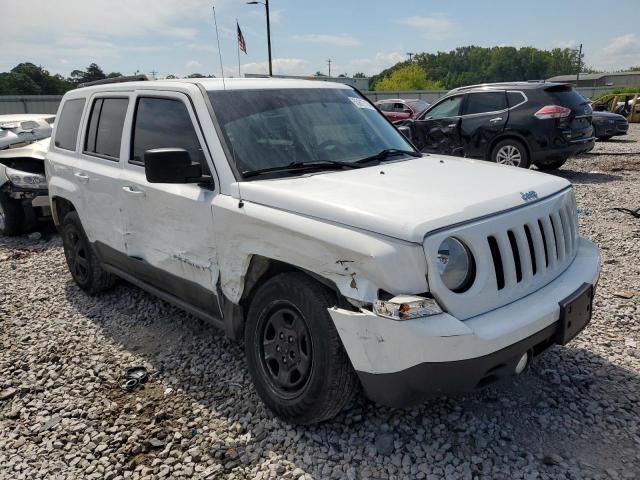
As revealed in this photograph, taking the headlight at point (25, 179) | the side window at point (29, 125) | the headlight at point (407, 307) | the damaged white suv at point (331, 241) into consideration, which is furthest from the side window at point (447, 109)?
the headlight at point (407, 307)

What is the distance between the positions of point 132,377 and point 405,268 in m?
2.31

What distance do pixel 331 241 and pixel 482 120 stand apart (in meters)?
8.54

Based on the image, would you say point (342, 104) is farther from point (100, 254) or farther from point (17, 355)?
point (17, 355)

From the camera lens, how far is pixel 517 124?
947 cm

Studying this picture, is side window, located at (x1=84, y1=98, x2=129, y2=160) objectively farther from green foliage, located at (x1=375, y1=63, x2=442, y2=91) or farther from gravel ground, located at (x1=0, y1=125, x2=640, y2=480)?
green foliage, located at (x1=375, y1=63, x2=442, y2=91)

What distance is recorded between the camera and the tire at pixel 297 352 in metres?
2.48

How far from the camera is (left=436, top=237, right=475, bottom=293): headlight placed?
225 cm

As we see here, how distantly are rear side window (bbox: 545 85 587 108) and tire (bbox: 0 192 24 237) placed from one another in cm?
903

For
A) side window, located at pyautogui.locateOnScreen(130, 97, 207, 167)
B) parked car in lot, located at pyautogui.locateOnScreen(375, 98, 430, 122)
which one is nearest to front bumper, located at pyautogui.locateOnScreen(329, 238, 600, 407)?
side window, located at pyautogui.locateOnScreen(130, 97, 207, 167)

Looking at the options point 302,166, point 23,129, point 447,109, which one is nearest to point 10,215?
point 23,129

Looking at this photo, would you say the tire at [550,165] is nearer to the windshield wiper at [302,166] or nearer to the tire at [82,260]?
the windshield wiper at [302,166]

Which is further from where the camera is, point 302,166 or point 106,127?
point 106,127

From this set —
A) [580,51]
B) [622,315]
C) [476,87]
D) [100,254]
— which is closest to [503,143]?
[476,87]

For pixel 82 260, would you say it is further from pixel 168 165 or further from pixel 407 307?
pixel 407 307
